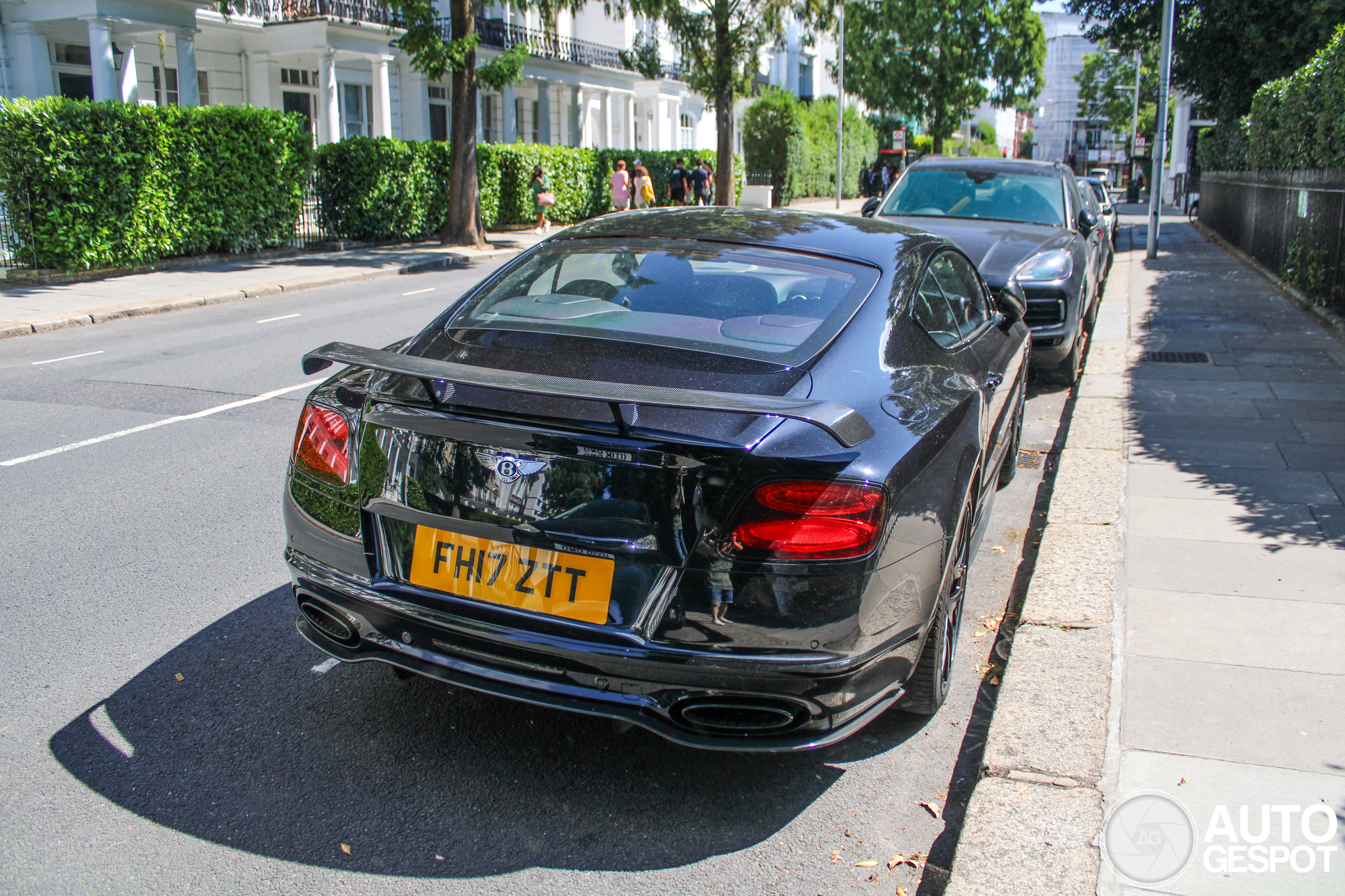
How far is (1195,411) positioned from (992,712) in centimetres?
492

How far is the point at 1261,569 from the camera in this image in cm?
456

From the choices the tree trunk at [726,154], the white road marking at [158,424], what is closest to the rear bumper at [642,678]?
the white road marking at [158,424]

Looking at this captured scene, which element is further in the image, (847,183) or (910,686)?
(847,183)

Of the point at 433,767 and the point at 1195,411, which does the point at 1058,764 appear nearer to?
the point at 433,767

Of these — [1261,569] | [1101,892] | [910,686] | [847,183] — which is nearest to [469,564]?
[910,686]

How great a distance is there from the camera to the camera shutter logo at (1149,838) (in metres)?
2.63

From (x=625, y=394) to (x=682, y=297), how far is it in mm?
986

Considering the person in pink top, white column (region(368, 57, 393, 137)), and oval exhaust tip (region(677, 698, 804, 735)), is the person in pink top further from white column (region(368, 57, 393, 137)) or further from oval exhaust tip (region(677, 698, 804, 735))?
oval exhaust tip (region(677, 698, 804, 735))

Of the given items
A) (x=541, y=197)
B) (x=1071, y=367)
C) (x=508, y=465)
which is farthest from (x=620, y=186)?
(x=508, y=465)

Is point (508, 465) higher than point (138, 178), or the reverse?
point (138, 178)

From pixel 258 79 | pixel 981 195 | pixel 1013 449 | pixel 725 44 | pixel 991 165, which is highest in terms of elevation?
pixel 725 44

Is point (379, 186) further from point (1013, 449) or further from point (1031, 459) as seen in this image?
point (1013, 449)

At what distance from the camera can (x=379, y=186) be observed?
21.9m

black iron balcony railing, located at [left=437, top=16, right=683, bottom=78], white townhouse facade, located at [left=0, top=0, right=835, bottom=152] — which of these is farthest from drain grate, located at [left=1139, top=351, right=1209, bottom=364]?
black iron balcony railing, located at [left=437, top=16, right=683, bottom=78]
